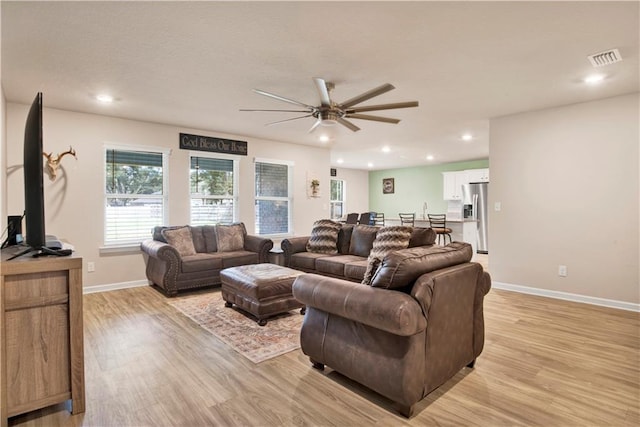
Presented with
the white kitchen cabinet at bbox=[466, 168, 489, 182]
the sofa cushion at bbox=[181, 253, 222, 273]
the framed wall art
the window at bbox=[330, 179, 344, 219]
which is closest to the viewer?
the sofa cushion at bbox=[181, 253, 222, 273]

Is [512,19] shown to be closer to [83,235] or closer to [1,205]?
[1,205]

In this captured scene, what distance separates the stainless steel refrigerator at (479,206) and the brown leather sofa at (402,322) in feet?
20.9

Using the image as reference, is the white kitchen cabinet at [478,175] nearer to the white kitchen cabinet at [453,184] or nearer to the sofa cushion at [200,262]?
the white kitchen cabinet at [453,184]

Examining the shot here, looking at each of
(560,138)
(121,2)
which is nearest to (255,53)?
(121,2)

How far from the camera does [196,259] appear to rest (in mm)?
4449

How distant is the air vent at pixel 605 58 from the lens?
273cm

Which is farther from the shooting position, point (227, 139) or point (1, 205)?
point (227, 139)

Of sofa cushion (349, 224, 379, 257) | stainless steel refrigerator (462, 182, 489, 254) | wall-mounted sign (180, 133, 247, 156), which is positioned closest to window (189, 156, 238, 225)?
wall-mounted sign (180, 133, 247, 156)

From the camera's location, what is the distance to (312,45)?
8.60ft

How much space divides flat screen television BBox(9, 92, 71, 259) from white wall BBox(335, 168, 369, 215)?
9208mm

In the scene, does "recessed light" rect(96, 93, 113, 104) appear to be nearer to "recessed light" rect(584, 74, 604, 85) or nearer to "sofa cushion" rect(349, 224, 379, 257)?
"sofa cushion" rect(349, 224, 379, 257)

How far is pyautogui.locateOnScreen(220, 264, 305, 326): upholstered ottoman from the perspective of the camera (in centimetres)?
322

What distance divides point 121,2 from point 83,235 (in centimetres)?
355

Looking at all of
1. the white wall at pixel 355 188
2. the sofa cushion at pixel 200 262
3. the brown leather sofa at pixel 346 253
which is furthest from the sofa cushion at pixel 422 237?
the white wall at pixel 355 188
